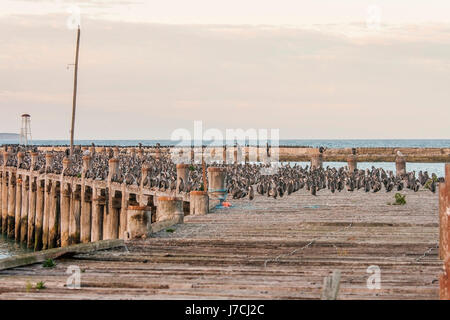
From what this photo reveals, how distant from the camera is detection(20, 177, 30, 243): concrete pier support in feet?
140

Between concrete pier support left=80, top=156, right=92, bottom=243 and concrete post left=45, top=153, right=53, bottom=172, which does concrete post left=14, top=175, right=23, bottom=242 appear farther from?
concrete pier support left=80, top=156, right=92, bottom=243

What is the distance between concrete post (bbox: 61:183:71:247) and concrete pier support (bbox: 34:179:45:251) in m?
3.25

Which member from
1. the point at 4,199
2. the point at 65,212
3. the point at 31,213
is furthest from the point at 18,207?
the point at 65,212

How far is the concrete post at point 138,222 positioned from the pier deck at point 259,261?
0.25 meters

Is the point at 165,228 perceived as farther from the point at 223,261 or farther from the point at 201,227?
the point at 223,261

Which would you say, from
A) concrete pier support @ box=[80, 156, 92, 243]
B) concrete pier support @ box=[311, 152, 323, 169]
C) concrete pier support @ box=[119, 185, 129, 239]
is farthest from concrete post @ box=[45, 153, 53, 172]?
concrete pier support @ box=[311, 152, 323, 169]

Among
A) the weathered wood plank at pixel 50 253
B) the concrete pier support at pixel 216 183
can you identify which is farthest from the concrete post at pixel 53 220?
the weathered wood plank at pixel 50 253

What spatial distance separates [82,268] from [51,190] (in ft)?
93.9

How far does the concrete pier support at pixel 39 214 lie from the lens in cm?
3993

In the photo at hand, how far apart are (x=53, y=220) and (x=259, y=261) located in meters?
26.9

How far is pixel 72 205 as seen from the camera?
3638 cm

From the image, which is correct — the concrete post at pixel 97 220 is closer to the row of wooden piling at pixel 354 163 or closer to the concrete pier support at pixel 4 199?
the row of wooden piling at pixel 354 163

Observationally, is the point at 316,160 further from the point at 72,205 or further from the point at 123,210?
the point at 123,210
